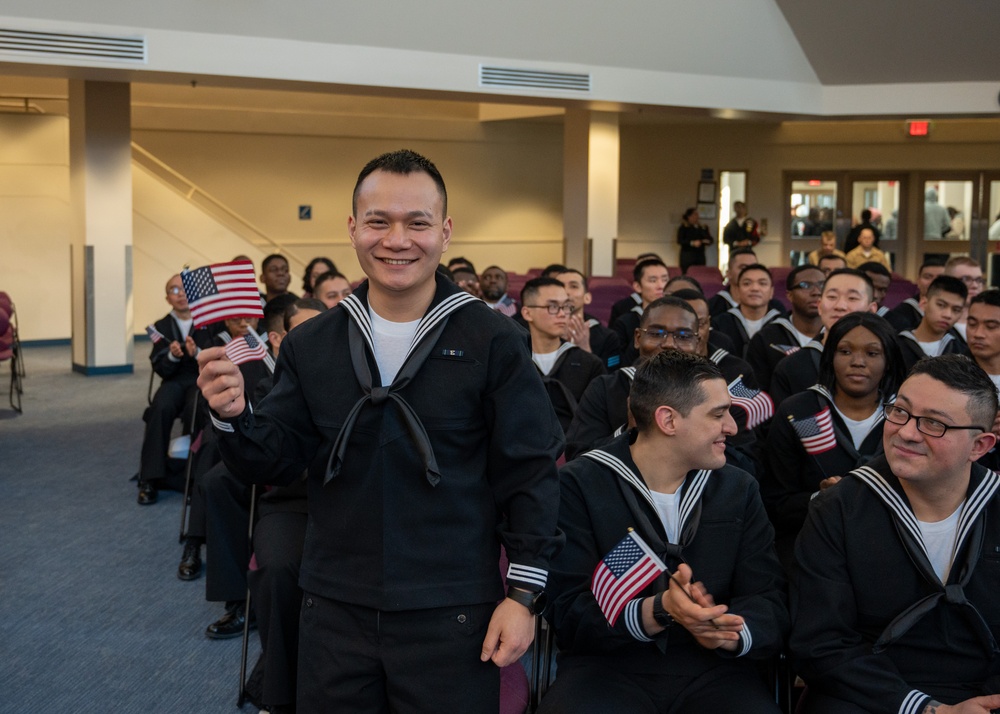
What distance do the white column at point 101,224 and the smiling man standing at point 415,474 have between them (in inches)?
393

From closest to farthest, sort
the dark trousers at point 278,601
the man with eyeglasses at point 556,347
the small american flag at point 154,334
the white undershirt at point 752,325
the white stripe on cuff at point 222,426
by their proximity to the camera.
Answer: the white stripe on cuff at point 222,426, the dark trousers at point 278,601, the man with eyeglasses at point 556,347, the small american flag at point 154,334, the white undershirt at point 752,325

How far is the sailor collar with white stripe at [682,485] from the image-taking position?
272 cm

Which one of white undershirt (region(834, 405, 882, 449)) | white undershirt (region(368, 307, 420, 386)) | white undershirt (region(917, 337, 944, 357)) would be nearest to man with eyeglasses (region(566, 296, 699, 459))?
white undershirt (region(834, 405, 882, 449))

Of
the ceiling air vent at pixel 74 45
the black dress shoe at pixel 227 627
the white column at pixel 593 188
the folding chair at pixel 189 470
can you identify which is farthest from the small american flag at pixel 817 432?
the white column at pixel 593 188

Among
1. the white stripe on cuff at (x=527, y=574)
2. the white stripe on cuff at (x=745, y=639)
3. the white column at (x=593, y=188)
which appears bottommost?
the white stripe on cuff at (x=745, y=639)

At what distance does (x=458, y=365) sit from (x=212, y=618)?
2822mm

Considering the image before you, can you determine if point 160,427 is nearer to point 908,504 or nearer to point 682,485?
point 682,485

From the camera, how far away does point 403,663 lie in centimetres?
201

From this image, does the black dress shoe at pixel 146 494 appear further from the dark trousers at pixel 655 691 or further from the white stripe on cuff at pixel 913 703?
the white stripe on cuff at pixel 913 703

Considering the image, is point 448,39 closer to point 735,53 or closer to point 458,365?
point 735,53

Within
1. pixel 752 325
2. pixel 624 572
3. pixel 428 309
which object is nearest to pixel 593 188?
pixel 752 325

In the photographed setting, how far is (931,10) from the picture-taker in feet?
35.9

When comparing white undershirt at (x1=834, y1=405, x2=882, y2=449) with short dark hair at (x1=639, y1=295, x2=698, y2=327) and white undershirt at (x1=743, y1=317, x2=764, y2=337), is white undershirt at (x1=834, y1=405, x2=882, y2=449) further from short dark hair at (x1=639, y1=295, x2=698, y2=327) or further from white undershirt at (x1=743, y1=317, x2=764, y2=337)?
white undershirt at (x1=743, y1=317, x2=764, y2=337)

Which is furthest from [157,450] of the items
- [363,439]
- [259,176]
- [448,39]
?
Answer: [259,176]
